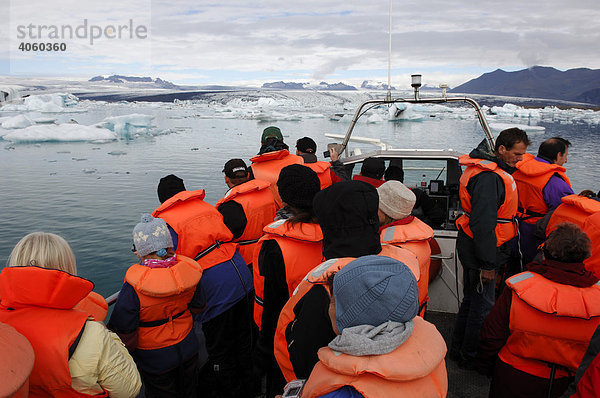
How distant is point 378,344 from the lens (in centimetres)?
91

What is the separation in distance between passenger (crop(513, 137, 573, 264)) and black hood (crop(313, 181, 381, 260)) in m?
1.80

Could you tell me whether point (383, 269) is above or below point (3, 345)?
above

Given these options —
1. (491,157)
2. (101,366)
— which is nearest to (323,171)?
(491,157)

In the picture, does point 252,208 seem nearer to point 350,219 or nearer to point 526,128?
point 350,219

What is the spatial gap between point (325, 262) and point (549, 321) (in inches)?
37.8

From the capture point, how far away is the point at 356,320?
3.16 ft

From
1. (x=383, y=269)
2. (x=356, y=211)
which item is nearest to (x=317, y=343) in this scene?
(x=383, y=269)

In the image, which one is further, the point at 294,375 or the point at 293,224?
the point at 293,224

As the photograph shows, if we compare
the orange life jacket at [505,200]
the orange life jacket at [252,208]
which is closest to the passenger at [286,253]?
the orange life jacket at [252,208]

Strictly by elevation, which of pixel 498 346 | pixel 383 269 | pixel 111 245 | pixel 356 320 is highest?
pixel 383 269

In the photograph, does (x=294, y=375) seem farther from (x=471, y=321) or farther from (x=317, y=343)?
(x=471, y=321)

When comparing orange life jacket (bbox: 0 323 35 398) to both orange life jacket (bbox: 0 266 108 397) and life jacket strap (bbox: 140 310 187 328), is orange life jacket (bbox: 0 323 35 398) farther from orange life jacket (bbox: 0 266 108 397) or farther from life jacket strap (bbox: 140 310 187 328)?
life jacket strap (bbox: 140 310 187 328)

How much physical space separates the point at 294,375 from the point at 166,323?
0.82 meters

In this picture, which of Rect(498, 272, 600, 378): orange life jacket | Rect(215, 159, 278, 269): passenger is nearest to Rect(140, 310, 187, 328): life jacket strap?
Rect(215, 159, 278, 269): passenger
